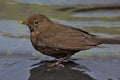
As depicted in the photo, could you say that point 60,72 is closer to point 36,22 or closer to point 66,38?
point 66,38

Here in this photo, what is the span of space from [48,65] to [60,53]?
18.0 inches

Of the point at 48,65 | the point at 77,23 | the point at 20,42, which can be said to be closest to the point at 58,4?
the point at 77,23

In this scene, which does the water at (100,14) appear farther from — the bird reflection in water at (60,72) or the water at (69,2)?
the bird reflection in water at (60,72)

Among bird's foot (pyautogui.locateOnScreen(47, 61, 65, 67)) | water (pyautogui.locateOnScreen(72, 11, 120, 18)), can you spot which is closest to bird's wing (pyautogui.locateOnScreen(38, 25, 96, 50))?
bird's foot (pyautogui.locateOnScreen(47, 61, 65, 67))

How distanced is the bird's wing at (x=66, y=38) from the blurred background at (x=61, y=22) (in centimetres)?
20

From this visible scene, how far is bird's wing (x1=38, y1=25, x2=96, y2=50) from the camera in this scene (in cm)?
629

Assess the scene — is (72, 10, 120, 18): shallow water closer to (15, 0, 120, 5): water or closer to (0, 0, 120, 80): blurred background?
(0, 0, 120, 80): blurred background

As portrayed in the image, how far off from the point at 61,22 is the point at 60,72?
2.40 meters

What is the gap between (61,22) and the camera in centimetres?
800

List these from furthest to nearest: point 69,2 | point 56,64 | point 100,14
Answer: point 69,2, point 100,14, point 56,64

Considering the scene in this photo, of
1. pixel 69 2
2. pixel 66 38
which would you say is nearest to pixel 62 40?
pixel 66 38

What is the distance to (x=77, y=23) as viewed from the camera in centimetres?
798

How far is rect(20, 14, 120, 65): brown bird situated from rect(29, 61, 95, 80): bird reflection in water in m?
0.32

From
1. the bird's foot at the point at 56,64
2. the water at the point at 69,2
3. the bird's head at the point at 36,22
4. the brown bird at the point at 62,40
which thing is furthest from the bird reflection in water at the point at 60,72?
the water at the point at 69,2
